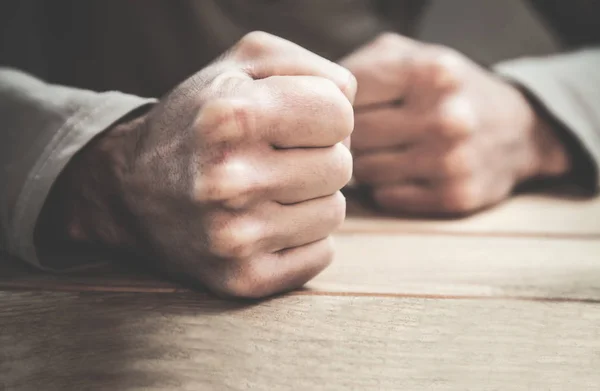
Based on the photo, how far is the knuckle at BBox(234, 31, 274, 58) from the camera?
39 cm

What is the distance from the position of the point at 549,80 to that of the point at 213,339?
62 centimetres

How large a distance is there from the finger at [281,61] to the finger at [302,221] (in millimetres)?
82

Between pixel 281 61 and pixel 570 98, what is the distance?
0.53m

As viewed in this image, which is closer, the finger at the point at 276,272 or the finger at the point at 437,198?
the finger at the point at 276,272

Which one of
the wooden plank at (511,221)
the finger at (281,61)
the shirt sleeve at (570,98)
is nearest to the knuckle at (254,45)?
the finger at (281,61)

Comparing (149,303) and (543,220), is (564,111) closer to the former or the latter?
(543,220)

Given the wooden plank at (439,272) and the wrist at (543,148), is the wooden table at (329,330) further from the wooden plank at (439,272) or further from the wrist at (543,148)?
the wrist at (543,148)

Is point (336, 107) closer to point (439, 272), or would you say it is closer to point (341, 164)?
point (341, 164)

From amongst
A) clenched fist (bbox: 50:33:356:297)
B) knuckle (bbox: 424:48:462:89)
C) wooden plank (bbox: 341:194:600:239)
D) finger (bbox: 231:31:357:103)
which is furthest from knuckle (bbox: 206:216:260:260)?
knuckle (bbox: 424:48:462:89)

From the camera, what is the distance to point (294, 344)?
1.07 feet

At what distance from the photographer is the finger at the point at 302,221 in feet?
1.20

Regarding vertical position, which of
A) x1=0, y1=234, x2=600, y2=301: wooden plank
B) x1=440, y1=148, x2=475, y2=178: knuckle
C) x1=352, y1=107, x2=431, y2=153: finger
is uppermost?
x1=352, y1=107, x2=431, y2=153: finger

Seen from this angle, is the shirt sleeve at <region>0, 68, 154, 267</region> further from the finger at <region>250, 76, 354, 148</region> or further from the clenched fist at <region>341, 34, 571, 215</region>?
the clenched fist at <region>341, 34, 571, 215</region>

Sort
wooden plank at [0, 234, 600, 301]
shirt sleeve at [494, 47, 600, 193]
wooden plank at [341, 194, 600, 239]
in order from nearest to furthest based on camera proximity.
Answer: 1. wooden plank at [0, 234, 600, 301]
2. wooden plank at [341, 194, 600, 239]
3. shirt sleeve at [494, 47, 600, 193]
